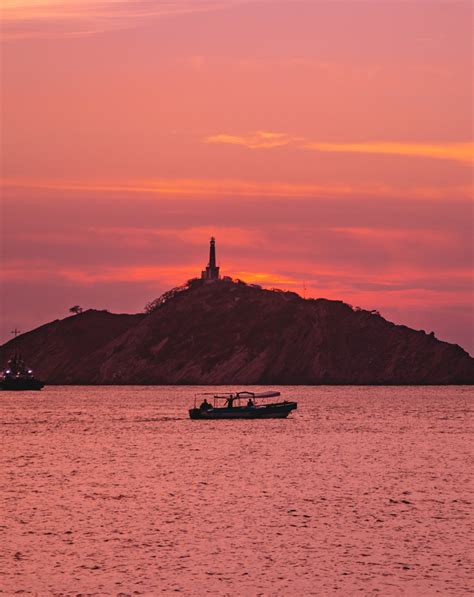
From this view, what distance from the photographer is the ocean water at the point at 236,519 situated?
136 ft

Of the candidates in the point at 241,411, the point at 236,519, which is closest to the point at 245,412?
the point at 241,411

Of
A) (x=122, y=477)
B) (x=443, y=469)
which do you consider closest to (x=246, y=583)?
(x=122, y=477)

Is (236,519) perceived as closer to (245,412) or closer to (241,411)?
(241,411)

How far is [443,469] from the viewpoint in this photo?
8694cm

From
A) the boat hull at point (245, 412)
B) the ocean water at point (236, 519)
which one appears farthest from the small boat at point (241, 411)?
the ocean water at point (236, 519)

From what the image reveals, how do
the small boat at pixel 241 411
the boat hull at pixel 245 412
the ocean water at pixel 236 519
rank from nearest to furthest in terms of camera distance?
the ocean water at pixel 236 519 → the small boat at pixel 241 411 → the boat hull at pixel 245 412

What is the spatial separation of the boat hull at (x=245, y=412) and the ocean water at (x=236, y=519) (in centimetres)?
3664

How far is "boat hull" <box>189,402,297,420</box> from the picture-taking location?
506ft

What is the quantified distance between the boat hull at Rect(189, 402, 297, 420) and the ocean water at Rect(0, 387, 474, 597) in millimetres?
36640

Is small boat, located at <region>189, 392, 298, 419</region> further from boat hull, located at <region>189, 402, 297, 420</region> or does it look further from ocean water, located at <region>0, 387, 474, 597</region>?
ocean water, located at <region>0, 387, 474, 597</region>

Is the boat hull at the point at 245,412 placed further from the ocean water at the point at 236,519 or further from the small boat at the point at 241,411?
the ocean water at the point at 236,519

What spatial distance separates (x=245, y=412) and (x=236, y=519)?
98607 mm

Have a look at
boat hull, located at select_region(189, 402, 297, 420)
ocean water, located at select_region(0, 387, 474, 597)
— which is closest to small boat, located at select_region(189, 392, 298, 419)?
boat hull, located at select_region(189, 402, 297, 420)

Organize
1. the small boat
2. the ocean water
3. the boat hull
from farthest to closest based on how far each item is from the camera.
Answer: the boat hull
the small boat
the ocean water
